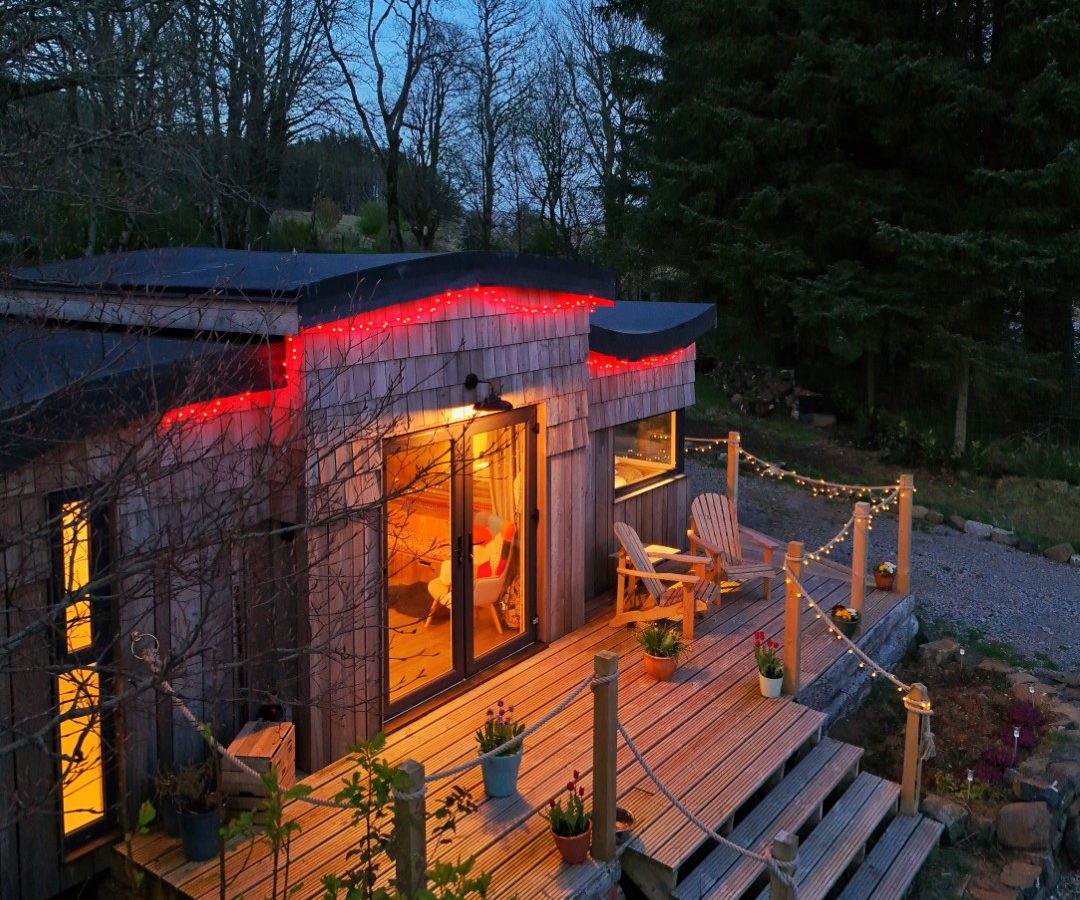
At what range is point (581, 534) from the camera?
7.77 m

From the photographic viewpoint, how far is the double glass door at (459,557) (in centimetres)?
612

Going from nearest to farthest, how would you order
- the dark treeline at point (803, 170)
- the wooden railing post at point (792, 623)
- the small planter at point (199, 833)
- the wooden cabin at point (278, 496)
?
the wooden cabin at point (278, 496) → the small planter at point (199, 833) → the wooden railing post at point (792, 623) → the dark treeline at point (803, 170)

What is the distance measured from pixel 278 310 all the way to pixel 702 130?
15011mm

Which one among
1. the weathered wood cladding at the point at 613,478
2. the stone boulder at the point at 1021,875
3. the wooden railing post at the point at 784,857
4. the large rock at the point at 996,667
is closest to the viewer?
the wooden railing post at the point at 784,857

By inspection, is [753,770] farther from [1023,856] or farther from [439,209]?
[439,209]

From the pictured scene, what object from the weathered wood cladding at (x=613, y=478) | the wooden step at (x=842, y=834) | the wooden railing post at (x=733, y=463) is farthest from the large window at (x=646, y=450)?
the wooden step at (x=842, y=834)

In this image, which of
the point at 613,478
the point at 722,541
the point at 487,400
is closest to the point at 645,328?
the point at 613,478

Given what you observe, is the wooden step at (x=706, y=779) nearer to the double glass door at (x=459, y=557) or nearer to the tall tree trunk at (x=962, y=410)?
the double glass door at (x=459, y=557)

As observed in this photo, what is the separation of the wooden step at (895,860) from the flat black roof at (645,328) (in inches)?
162

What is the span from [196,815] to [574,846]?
1.83m

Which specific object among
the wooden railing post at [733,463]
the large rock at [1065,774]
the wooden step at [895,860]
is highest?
the wooden railing post at [733,463]

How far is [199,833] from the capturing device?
4.70 meters

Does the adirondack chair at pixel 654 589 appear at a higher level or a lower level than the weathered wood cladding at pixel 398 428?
lower

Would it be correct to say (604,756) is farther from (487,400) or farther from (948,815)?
(948,815)
